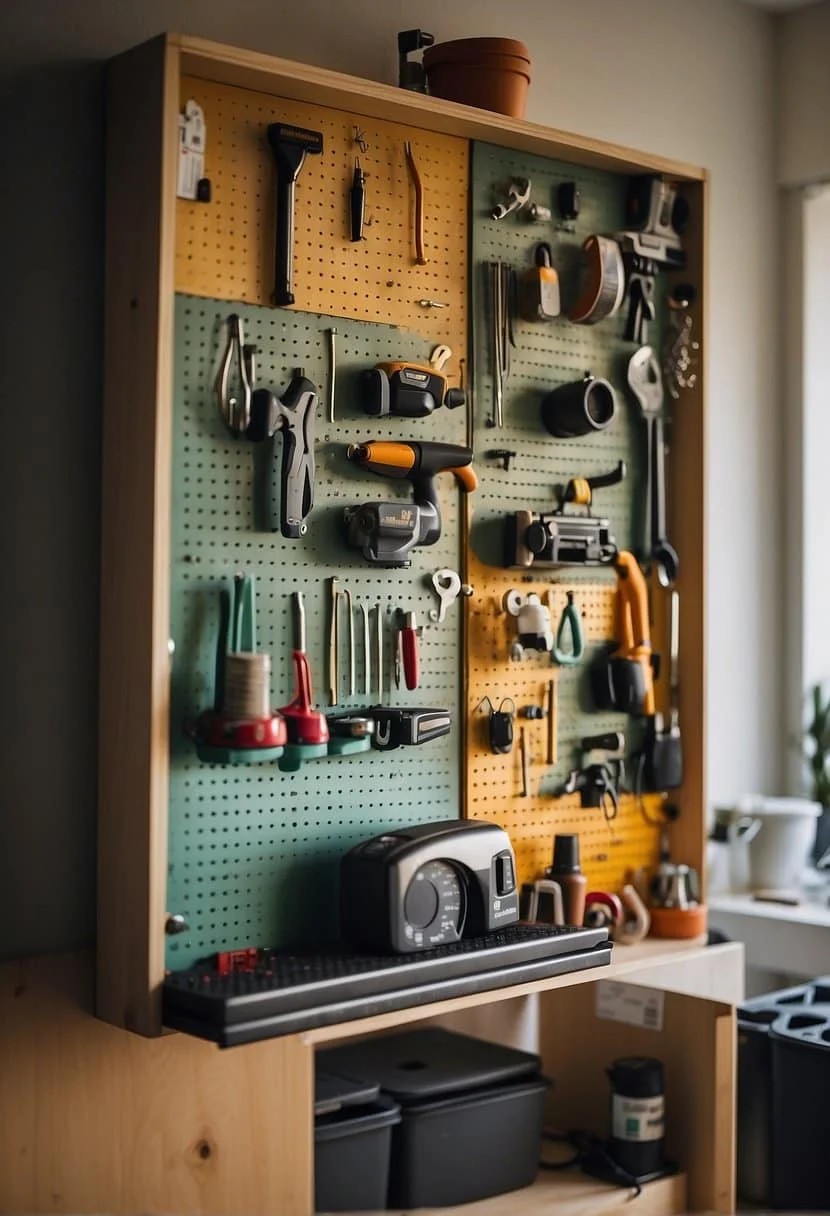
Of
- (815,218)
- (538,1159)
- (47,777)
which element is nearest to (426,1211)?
(538,1159)

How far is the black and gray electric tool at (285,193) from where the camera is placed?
227cm

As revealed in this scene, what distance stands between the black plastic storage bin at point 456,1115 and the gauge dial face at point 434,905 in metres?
0.34

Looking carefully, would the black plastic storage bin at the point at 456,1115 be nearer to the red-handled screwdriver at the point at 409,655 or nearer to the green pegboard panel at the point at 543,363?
the red-handled screwdriver at the point at 409,655

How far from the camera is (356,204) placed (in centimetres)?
238

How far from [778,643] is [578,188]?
130 centimetres

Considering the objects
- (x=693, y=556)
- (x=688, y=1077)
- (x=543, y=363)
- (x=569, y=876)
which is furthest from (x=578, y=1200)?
(x=543, y=363)

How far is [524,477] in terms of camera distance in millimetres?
2656

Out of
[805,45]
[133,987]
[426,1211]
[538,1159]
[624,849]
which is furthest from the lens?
[805,45]

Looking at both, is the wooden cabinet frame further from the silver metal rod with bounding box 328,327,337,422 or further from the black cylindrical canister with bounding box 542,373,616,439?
the black cylindrical canister with bounding box 542,373,616,439

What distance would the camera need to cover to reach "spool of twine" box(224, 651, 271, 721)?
Answer: 2.12 metres

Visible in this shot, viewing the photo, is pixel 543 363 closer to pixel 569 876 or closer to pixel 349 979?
pixel 569 876

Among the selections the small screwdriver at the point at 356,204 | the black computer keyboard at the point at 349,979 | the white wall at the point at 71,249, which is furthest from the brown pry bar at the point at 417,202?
the black computer keyboard at the point at 349,979

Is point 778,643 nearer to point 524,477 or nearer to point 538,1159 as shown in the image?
point 524,477

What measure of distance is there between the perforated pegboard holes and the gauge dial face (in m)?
0.27
